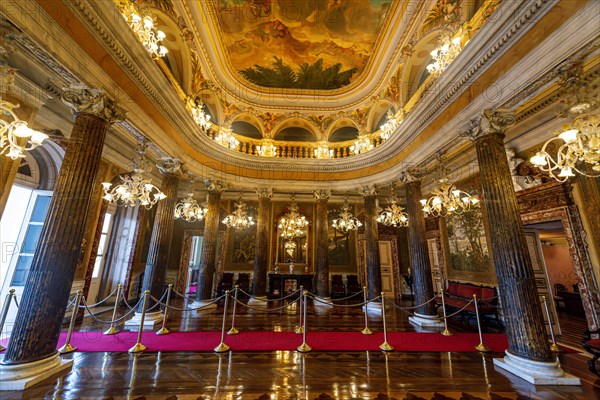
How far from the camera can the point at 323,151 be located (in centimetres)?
936

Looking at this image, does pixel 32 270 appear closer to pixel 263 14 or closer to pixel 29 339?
pixel 29 339

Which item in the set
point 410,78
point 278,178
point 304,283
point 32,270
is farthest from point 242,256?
point 410,78

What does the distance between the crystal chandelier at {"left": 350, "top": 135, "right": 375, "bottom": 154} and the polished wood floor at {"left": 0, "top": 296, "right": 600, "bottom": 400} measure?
6575 mm

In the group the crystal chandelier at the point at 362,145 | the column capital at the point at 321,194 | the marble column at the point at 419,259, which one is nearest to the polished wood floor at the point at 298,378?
the marble column at the point at 419,259

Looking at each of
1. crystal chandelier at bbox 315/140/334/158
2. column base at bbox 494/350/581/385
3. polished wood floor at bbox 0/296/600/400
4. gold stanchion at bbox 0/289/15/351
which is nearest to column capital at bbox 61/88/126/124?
gold stanchion at bbox 0/289/15/351

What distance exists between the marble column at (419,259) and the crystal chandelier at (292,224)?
4.31 metres

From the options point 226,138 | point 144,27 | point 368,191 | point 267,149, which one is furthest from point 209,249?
point 144,27

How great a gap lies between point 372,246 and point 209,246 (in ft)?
18.4

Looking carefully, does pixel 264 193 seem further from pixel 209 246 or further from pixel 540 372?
pixel 540 372

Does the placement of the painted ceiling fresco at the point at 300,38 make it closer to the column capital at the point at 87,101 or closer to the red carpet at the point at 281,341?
the column capital at the point at 87,101

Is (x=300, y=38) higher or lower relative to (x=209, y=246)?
higher

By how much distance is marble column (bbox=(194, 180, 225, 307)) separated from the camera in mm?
7748

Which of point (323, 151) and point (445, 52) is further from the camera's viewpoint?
point (323, 151)

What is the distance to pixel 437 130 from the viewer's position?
5.45 meters
